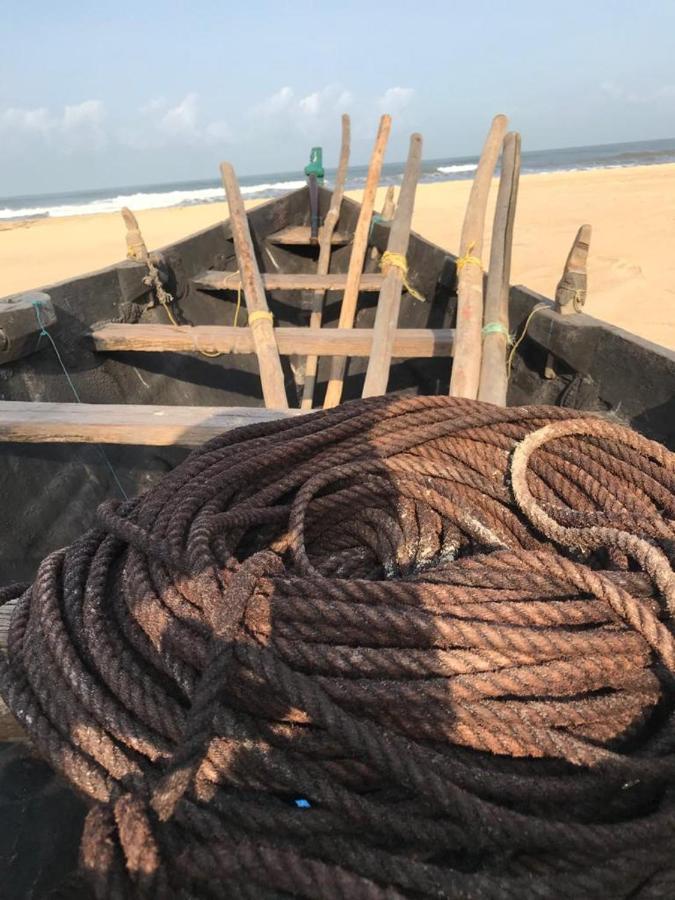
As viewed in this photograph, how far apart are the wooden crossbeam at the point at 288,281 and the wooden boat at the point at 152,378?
17mm

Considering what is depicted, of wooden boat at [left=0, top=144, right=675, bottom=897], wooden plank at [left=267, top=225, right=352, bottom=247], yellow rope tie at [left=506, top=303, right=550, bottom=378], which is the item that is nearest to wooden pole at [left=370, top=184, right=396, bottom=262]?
wooden boat at [left=0, top=144, right=675, bottom=897]

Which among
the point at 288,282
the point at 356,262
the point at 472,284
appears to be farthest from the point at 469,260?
the point at 288,282

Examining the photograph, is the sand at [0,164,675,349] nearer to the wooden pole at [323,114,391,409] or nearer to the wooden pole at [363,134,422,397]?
the wooden pole at [323,114,391,409]

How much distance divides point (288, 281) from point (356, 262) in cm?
52

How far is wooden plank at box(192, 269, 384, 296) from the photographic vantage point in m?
3.82

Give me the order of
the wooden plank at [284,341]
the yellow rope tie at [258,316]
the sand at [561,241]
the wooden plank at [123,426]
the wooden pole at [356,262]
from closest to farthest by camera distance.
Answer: the wooden plank at [123,426]
the wooden plank at [284,341]
the yellow rope tie at [258,316]
the wooden pole at [356,262]
the sand at [561,241]

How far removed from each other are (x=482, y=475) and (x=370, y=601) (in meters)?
0.58

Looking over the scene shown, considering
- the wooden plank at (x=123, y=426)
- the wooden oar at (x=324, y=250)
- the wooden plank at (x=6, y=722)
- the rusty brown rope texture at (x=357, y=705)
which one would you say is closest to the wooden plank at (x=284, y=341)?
the wooden oar at (x=324, y=250)

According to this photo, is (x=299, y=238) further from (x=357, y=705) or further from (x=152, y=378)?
(x=357, y=705)

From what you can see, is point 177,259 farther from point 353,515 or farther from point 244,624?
point 244,624

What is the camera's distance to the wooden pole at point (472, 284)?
2230mm

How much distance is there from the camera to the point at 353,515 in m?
1.44

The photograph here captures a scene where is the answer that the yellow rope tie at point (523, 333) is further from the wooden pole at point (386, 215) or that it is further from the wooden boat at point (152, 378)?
the wooden pole at point (386, 215)

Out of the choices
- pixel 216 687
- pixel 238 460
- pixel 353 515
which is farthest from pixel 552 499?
pixel 216 687
